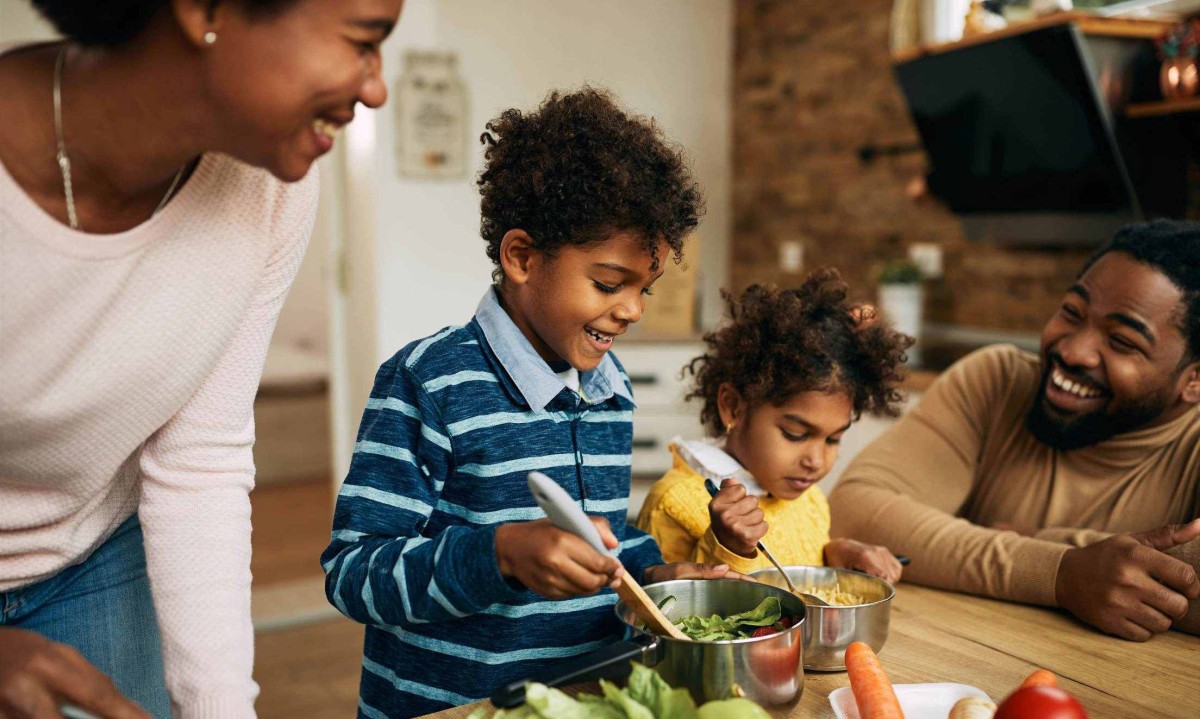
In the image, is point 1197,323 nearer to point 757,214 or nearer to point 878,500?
point 878,500

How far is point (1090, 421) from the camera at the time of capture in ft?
4.88

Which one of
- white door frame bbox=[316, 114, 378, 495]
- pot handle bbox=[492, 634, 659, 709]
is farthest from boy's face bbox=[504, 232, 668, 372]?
white door frame bbox=[316, 114, 378, 495]

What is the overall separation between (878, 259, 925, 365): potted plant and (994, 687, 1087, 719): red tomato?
2929 mm

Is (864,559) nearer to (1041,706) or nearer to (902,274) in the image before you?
(1041,706)

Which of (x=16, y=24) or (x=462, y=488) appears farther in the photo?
(x=16, y=24)

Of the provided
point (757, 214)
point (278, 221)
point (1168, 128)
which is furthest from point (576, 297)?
point (757, 214)

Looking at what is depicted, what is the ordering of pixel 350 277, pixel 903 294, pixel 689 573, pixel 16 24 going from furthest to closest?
pixel 16 24 → pixel 350 277 → pixel 903 294 → pixel 689 573

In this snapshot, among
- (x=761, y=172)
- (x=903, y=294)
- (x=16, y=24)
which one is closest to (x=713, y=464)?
(x=903, y=294)

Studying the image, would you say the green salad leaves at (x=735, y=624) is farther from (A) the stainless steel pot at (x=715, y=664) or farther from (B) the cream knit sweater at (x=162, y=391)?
(B) the cream knit sweater at (x=162, y=391)

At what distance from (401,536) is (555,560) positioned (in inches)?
11.0

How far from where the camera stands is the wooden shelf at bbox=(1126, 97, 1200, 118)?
261 cm

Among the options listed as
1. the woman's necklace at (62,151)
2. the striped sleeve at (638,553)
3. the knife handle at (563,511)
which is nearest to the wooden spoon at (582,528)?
the knife handle at (563,511)

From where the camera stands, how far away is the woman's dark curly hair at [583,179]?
3.74 feet

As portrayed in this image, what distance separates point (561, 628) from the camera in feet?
3.83
